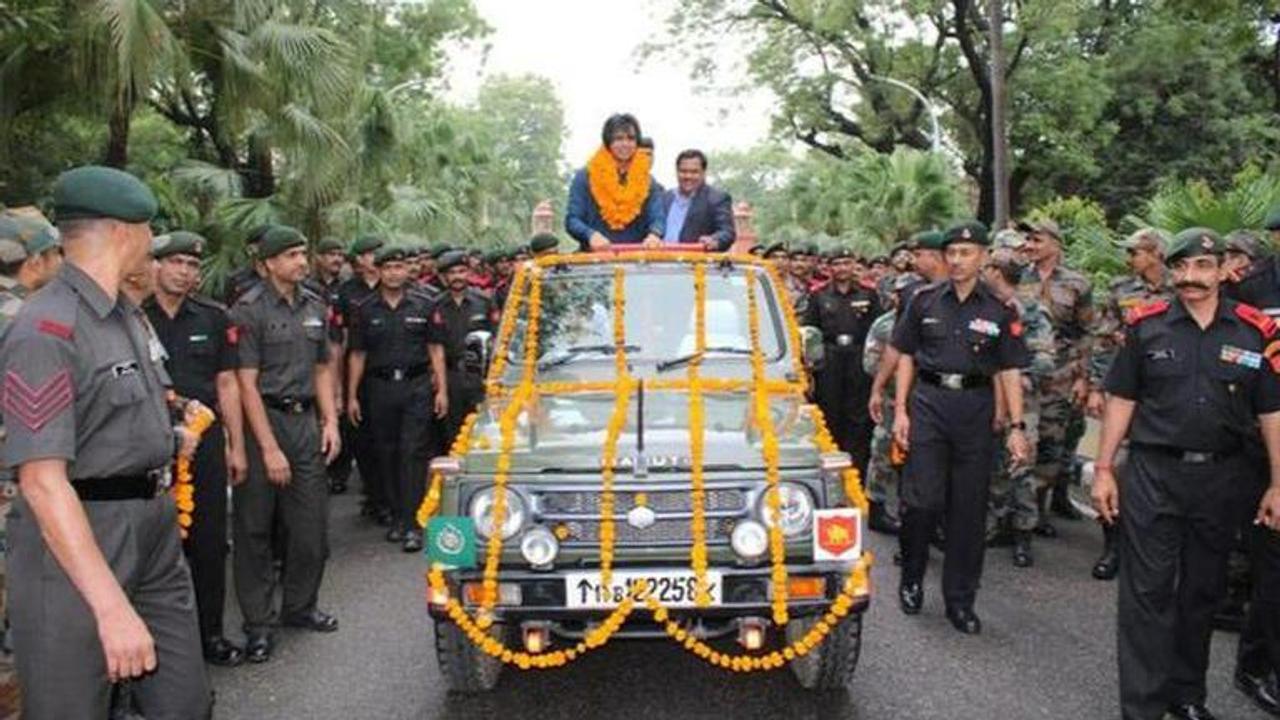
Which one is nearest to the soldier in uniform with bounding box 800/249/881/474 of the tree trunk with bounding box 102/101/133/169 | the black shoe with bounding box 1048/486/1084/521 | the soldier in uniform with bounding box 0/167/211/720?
the black shoe with bounding box 1048/486/1084/521

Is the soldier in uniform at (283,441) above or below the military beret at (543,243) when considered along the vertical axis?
below

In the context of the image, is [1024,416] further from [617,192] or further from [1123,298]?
[617,192]

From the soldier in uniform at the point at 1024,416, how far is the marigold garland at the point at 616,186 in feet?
7.10

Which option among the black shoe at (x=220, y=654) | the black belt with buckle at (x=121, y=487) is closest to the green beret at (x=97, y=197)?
the black belt with buckle at (x=121, y=487)

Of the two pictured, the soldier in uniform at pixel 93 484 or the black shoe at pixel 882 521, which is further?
the black shoe at pixel 882 521

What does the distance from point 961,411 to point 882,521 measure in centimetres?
246

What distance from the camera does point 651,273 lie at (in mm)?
5793

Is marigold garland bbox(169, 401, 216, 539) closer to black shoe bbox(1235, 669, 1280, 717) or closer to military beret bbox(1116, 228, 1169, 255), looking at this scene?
black shoe bbox(1235, 669, 1280, 717)

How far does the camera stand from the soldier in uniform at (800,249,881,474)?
32.1ft

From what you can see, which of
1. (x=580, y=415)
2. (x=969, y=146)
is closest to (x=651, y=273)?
(x=580, y=415)

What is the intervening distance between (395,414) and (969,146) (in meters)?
24.7

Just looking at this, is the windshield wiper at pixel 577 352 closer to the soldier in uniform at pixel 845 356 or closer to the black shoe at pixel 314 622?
the black shoe at pixel 314 622

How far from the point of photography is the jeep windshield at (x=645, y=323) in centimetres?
548

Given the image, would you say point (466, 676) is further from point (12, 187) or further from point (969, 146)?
point (969, 146)
